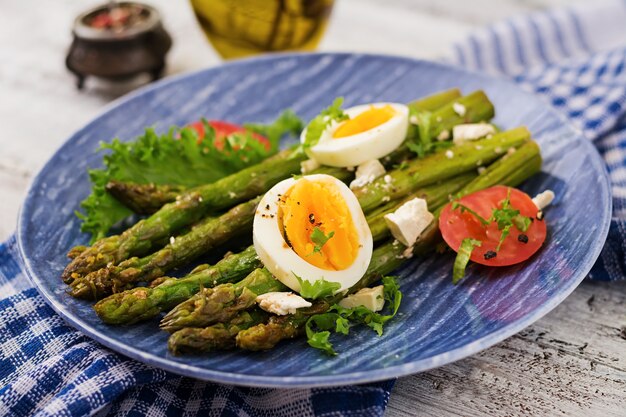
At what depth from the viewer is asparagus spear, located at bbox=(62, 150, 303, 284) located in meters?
3.41

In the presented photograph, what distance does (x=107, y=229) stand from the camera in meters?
3.82

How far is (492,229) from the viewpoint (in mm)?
3506

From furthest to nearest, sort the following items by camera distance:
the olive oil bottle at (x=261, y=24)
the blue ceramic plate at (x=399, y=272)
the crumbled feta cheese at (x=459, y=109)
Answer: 1. the olive oil bottle at (x=261, y=24)
2. the crumbled feta cheese at (x=459, y=109)
3. the blue ceramic plate at (x=399, y=272)

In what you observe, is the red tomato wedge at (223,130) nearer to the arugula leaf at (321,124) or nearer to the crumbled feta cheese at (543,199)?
the arugula leaf at (321,124)

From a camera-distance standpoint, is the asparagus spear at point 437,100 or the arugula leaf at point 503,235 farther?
the asparagus spear at point 437,100

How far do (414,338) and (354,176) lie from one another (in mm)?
1134

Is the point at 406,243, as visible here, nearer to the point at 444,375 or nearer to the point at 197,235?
the point at 444,375

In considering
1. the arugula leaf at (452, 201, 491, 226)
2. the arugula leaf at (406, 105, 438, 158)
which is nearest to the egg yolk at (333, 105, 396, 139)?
the arugula leaf at (406, 105, 438, 158)

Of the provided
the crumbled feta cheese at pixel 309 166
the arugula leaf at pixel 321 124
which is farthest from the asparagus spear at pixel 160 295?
the arugula leaf at pixel 321 124

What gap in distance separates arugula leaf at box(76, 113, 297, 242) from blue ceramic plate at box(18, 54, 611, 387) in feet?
0.64

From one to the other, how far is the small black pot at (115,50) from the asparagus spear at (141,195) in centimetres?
202

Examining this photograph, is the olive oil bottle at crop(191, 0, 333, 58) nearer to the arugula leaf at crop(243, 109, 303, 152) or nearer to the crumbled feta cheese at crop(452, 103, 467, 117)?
the arugula leaf at crop(243, 109, 303, 152)

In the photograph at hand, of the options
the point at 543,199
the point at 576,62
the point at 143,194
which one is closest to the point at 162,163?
the point at 143,194

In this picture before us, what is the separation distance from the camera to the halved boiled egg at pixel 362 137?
376cm
